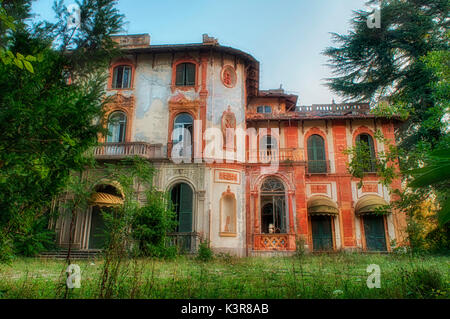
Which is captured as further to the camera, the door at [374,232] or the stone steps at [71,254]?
the door at [374,232]

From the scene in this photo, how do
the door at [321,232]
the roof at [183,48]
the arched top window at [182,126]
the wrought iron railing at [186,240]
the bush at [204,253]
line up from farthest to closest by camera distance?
the door at [321,232]
the roof at [183,48]
the arched top window at [182,126]
the wrought iron railing at [186,240]
the bush at [204,253]

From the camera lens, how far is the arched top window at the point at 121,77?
747 inches

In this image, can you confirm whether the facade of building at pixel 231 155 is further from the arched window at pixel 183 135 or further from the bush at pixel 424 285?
the bush at pixel 424 285

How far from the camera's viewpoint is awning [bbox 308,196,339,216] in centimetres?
1828

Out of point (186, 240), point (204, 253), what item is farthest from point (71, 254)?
point (204, 253)

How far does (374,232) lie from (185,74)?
14.4 meters

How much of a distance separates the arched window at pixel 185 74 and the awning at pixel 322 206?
9813 mm

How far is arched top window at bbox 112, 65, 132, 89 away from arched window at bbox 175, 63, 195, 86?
2.86 m

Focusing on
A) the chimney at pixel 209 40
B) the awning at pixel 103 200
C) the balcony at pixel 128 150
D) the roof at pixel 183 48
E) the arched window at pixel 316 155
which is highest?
the chimney at pixel 209 40

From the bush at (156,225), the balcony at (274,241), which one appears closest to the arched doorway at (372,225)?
the balcony at (274,241)

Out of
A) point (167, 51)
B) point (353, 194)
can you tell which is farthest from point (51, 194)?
point (353, 194)

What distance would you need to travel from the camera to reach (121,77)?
19.1 meters

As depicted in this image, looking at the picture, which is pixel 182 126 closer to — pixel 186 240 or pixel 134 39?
pixel 186 240
